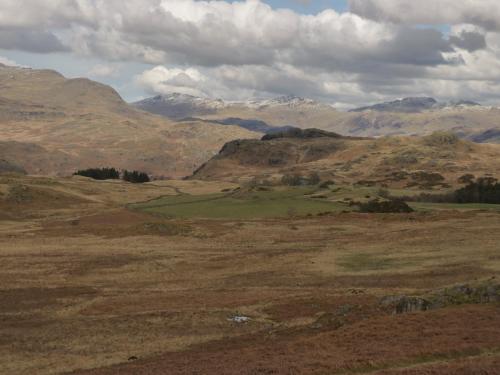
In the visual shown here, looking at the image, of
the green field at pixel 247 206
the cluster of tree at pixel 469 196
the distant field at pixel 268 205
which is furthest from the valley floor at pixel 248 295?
the cluster of tree at pixel 469 196

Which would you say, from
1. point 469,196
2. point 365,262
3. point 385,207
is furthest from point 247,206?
point 365,262

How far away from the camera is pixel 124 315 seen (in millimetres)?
45281

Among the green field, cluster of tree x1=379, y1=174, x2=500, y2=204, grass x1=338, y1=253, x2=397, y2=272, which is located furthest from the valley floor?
cluster of tree x1=379, y1=174, x2=500, y2=204

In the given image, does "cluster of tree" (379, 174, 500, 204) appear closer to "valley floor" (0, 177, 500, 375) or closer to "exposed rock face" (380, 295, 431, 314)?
"valley floor" (0, 177, 500, 375)

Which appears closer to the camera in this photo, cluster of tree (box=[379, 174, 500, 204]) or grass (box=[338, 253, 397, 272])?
grass (box=[338, 253, 397, 272])

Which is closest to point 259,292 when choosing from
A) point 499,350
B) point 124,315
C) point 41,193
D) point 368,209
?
point 124,315

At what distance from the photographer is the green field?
128 m

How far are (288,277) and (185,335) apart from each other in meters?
24.4

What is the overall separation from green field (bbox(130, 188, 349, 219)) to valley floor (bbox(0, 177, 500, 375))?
382 inches

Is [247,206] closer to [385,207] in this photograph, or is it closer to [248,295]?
[385,207]

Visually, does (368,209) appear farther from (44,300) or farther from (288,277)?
(44,300)

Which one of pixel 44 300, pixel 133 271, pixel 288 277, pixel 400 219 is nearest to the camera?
pixel 44 300

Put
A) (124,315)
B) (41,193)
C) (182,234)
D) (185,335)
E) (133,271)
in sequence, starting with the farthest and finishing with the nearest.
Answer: (41,193) → (182,234) → (133,271) → (124,315) → (185,335)

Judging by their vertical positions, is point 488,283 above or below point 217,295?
above
